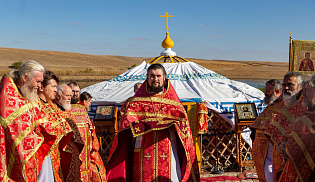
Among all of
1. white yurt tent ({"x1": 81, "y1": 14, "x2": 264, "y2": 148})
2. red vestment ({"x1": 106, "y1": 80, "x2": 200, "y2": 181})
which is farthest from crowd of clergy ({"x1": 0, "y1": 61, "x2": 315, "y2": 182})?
white yurt tent ({"x1": 81, "y1": 14, "x2": 264, "y2": 148})

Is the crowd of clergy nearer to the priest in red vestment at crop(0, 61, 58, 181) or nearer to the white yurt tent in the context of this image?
the priest in red vestment at crop(0, 61, 58, 181)

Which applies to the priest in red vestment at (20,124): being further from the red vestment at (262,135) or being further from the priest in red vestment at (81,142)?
the red vestment at (262,135)

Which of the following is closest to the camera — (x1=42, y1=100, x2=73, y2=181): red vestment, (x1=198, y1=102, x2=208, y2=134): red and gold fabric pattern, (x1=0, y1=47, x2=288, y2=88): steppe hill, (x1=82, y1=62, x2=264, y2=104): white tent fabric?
(x1=42, y1=100, x2=73, y2=181): red vestment

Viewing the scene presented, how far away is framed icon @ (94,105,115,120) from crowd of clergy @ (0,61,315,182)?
10.9ft

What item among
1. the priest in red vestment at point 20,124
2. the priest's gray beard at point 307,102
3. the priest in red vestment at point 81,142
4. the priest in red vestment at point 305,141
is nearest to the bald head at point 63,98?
the priest in red vestment at point 81,142

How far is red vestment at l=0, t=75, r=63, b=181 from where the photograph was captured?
12.6 ft

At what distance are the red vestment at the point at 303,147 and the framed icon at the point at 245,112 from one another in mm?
6166

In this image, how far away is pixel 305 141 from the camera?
368 centimetres

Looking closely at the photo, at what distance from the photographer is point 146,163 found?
5309 mm

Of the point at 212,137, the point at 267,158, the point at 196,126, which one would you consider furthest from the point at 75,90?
the point at 212,137

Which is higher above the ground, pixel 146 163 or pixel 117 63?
pixel 117 63

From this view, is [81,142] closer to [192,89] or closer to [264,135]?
[264,135]

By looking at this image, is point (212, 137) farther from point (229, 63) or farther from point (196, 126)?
point (229, 63)

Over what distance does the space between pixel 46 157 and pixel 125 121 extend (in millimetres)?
1176
